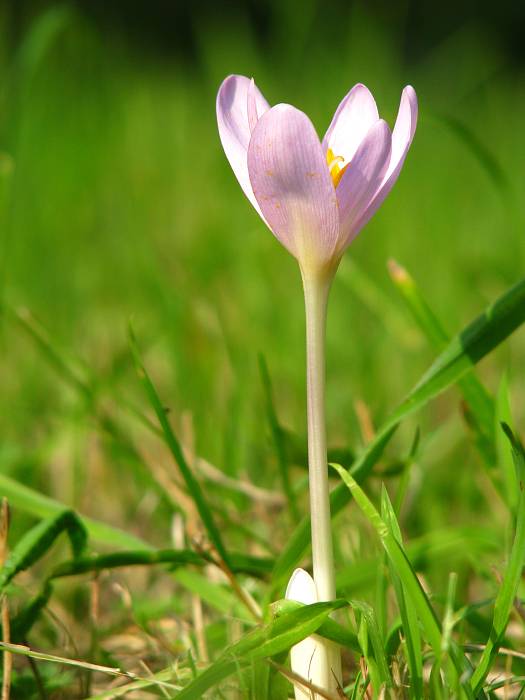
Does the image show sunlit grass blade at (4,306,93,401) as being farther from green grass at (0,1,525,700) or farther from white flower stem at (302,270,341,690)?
white flower stem at (302,270,341,690)

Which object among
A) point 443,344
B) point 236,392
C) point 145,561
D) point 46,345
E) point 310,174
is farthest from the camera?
point 236,392

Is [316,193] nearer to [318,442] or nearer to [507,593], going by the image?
[318,442]

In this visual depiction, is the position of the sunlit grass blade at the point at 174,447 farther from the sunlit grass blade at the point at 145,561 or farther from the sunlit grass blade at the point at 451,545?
the sunlit grass blade at the point at 451,545

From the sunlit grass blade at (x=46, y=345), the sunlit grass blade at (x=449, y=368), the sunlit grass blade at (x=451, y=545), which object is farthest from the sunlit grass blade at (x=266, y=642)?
the sunlit grass blade at (x=46, y=345)

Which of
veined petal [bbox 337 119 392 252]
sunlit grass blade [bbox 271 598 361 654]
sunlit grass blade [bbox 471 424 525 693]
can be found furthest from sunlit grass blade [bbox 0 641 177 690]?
veined petal [bbox 337 119 392 252]

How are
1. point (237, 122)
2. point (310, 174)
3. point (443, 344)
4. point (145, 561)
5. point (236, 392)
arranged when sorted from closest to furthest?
point (310, 174) < point (237, 122) < point (145, 561) < point (443, 344) < point (236, 392)

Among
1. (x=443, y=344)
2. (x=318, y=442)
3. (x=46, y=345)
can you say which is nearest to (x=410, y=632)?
(x=318, y=442)
